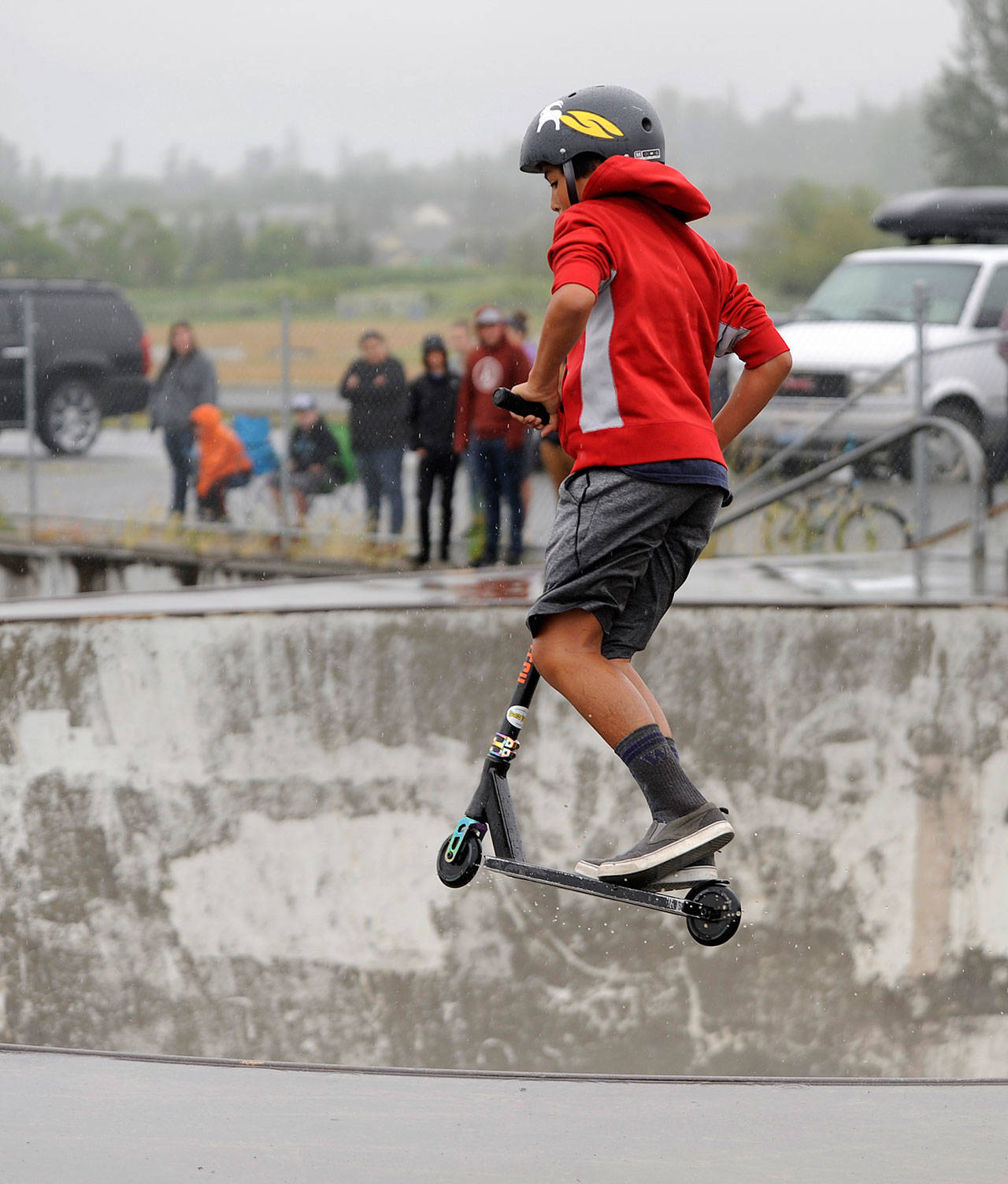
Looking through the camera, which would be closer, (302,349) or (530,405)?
(530,405)

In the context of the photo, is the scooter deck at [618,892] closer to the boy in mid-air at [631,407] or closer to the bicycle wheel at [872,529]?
the boy in mid-air at [631,407]

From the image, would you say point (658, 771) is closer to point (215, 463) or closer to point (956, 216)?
point (215, 463)

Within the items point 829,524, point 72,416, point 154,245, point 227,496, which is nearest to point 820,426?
point 829,524

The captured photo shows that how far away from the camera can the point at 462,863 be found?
12.2 ft

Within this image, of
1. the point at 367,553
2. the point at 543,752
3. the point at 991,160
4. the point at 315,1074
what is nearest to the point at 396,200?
the point at 367,553

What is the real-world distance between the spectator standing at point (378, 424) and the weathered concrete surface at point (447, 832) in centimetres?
473

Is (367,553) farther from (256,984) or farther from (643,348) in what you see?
(643,348)

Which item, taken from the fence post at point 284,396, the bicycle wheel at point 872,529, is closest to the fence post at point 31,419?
the fence post at point 284,396

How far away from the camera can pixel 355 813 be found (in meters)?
6.77

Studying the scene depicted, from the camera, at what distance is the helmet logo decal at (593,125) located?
3369 mm

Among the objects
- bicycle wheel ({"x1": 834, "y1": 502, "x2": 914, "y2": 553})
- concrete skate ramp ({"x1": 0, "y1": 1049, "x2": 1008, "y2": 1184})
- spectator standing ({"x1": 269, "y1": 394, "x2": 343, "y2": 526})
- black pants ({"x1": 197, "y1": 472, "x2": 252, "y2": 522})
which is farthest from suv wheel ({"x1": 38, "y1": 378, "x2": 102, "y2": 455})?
concrete skate ramp ({"x1": 0, "y1": 1049, "x2": 1008, "y2": 1184})

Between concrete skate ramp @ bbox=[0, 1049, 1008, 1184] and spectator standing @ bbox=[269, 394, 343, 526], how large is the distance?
7.58m

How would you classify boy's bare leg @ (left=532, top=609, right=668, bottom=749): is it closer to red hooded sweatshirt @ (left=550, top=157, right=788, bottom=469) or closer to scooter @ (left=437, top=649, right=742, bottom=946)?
scooter @ (left=437, top=649, right=742, bottom=946)

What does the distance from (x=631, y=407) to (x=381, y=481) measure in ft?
27.3
